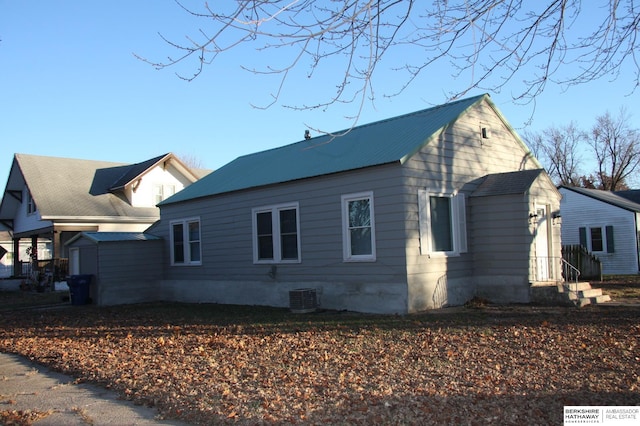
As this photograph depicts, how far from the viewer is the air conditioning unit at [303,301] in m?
13.8

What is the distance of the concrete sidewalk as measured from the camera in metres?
5.79

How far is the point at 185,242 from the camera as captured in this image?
762 inches

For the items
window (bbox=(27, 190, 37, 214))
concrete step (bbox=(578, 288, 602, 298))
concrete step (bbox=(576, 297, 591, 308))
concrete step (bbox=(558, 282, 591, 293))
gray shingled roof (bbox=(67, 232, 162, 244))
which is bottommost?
concrete step (bbox=(576, 297, 591, 308))

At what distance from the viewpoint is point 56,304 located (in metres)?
19.5

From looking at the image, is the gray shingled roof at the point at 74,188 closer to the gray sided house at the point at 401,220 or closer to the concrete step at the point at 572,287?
the gray sided house at the point at 401,220

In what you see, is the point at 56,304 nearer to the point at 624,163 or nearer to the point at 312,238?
the point at 312,238

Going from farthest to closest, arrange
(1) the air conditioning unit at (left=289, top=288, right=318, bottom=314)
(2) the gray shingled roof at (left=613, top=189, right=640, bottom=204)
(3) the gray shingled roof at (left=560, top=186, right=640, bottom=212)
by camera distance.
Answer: (2) the gray shingled roof at (left=613, top=189, right=640, bottom=204)
(3) the gray shingled roof at (left=560, top=186, right=640, bottom=212)
(1) the air conditioning unit at (left=289, top=288, right=318, bottom=314)

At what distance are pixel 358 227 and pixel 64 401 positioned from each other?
27.2ft

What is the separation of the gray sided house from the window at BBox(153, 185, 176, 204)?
12851mm

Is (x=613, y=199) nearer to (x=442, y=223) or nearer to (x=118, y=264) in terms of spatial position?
(x=442, y=223)

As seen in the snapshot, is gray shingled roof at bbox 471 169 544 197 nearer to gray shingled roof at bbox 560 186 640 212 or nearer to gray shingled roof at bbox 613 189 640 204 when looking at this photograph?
gray shingled roof at bbox 560 186 640 212

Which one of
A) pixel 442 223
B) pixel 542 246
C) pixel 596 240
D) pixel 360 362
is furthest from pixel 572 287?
pixel 596 240

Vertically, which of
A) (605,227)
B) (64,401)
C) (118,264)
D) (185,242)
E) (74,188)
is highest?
(74,188)

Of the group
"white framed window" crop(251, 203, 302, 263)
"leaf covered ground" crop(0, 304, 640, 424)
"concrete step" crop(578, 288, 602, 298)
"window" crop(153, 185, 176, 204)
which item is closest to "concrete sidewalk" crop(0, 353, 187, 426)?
"leaf covered ground" crop(0, 304, 640, 424)
